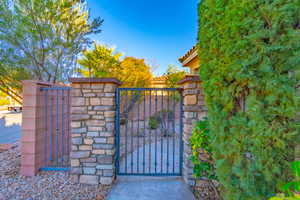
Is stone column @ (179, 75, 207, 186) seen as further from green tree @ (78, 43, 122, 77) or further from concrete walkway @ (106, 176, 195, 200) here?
green tree @ (78, 43, 122, 77)

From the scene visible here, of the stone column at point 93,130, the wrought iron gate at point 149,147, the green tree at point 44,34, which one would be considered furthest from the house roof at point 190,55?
the green tree at point 44,34

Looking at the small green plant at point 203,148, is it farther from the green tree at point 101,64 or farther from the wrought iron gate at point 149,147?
the green tree at point 101,64

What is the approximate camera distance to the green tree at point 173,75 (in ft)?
19.2

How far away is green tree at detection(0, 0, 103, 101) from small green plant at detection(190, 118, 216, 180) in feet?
14.8

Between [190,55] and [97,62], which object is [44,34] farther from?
[190,55]

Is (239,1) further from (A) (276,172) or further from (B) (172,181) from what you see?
(B) (172,181)

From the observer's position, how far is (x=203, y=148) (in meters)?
2.20

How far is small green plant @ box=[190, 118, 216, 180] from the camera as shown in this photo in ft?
6.91

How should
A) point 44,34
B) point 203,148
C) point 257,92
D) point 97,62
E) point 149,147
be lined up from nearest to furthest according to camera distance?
point 257,92, point 203,148, point 149,147, point 44,34, point 97,62

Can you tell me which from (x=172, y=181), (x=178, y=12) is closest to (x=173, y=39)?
(x=178, y=12)

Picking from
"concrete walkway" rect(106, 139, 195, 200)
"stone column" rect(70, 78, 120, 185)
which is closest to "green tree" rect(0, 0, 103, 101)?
"stone column" rect(70, 78, 120, 185)

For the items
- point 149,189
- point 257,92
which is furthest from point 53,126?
point 257,92

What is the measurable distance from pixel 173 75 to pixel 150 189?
14.7 ft

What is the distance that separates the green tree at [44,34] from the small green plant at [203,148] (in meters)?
4.52
